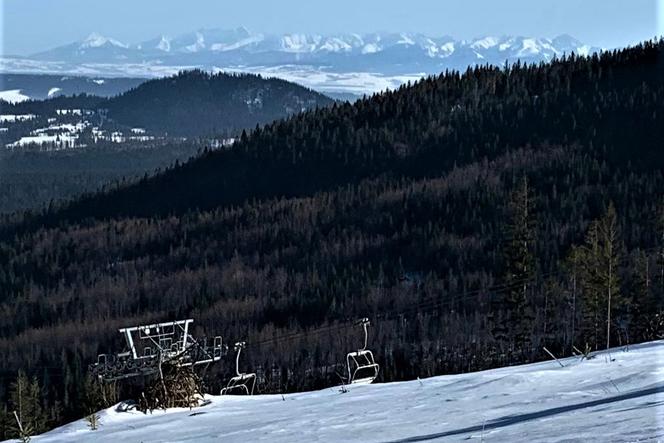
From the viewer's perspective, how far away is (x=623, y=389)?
16578 mm

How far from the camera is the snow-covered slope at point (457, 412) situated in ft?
47.0

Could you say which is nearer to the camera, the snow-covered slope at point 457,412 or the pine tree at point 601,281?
the snow-covered slope at point 457,412

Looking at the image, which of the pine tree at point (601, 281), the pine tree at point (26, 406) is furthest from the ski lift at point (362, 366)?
the pine tree at point (26, 406)

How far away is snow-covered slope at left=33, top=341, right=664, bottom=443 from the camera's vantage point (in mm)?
14320

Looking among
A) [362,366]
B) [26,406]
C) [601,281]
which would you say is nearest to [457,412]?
[362,366]

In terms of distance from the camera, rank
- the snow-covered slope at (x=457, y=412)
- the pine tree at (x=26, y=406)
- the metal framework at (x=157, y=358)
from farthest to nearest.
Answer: the pine tree at (x=26, y=406)
the metal framework at (x=157, y=358)
the snow-covered slope at (x=457, y=412)

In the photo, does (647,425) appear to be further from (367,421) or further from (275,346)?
(275,346)

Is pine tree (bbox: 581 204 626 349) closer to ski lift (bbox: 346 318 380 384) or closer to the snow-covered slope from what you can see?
ski lift (bbox: 346 318 380 384)

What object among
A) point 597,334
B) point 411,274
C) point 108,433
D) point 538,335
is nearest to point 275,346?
point 538,335

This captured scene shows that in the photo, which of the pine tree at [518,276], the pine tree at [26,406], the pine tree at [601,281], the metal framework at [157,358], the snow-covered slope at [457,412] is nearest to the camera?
the snow-covered slope at [457,412]

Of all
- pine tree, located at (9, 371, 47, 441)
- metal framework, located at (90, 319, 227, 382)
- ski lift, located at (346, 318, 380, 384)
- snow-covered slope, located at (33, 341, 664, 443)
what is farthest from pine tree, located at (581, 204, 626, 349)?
snow-covered slope, located at (33, 341, 664, 443)

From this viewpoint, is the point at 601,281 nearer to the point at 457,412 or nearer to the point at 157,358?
the point at 157,358

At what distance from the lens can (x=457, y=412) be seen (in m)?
17.2

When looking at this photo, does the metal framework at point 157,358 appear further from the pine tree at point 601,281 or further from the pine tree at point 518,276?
the pine tree at point 518,276
